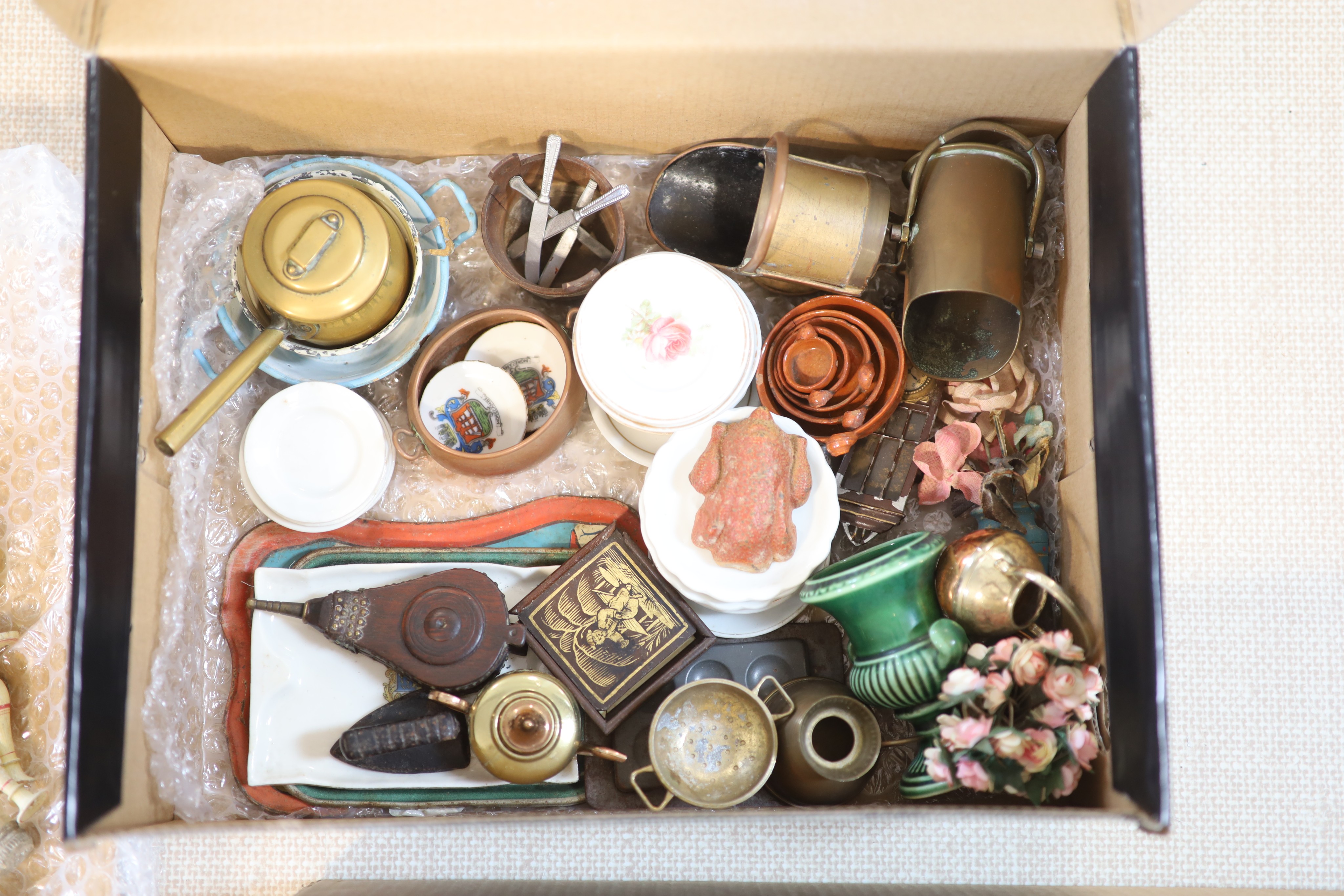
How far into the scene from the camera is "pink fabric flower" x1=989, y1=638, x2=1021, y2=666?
3.19ft

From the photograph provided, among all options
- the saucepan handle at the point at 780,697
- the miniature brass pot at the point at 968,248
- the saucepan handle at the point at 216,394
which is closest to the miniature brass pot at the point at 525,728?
the saucepan handle at the point at 780,697

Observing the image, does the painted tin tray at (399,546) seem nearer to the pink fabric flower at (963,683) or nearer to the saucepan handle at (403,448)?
the saucepan handle at (403,448)

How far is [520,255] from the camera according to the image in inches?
51.4

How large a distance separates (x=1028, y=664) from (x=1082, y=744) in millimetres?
95

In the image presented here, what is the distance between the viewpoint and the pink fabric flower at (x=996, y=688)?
0.95 m

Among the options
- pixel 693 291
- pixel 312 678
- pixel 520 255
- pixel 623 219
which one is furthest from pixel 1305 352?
pixel 312 678

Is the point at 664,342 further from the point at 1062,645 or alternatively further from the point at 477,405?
the point at 1062,645

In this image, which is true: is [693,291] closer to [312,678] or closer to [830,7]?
[830,7]

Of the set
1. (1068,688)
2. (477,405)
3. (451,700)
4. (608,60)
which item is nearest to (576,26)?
(608,60)

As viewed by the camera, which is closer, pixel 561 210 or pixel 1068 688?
pixel 1068 688

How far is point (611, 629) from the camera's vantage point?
115 cm

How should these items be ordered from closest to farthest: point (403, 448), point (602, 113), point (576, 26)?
point (576, 26) < point (602, 113) < point (403, 448)

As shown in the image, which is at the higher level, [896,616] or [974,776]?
[896,616]

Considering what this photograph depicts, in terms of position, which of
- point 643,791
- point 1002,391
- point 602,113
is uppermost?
point 602,113
